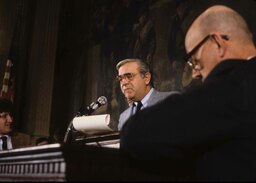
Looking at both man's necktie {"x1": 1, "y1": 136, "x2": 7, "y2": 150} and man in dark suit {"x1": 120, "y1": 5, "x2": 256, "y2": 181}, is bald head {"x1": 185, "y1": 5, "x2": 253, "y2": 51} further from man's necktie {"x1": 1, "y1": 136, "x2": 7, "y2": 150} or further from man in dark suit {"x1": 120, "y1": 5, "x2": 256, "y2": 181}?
man's necktie {"x1": 1, "y1": 136, "x2": 7, "y2": 150}

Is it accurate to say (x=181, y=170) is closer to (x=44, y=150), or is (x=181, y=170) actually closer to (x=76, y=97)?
(x=44, y=150)

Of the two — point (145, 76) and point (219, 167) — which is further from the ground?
point (145, 76)

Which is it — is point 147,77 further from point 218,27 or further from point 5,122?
point 218,27

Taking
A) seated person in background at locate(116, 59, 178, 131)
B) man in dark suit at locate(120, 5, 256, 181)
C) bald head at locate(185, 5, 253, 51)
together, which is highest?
seated person in background at locate(116, 59, 178, 131)

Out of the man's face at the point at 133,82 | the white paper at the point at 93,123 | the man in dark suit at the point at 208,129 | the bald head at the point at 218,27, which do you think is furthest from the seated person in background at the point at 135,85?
the man in dark suit at the point at 208,129

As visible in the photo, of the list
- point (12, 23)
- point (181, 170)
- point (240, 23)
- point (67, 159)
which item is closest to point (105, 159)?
point (67, 159)

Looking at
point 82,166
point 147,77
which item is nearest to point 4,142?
point 147,77

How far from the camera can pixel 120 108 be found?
8266mm

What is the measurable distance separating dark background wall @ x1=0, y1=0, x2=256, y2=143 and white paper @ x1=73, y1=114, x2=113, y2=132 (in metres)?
5.46

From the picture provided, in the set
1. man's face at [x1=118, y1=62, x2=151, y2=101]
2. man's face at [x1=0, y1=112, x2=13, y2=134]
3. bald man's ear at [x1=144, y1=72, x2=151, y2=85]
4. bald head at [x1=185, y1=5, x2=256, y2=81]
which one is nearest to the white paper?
bald head at [x1=185, y1=5, x2=256, y2=81]

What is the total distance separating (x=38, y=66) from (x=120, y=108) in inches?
124

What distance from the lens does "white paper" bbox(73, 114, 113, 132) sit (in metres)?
2.85

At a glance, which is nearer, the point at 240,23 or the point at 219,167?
the point at 219,167

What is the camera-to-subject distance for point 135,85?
198 inches
